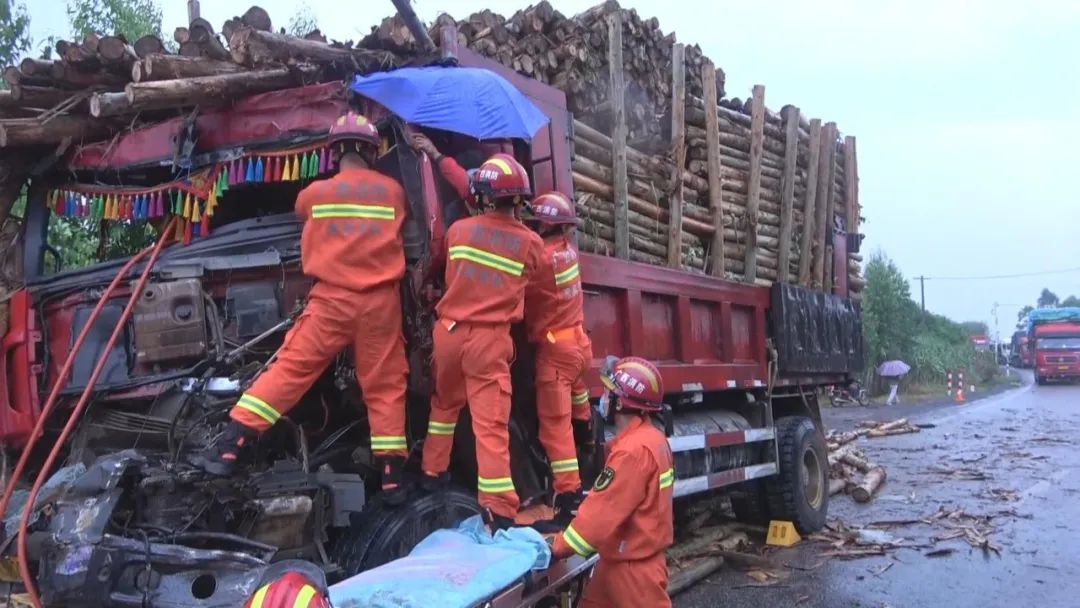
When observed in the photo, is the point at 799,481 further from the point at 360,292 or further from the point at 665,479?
the point at 360,292

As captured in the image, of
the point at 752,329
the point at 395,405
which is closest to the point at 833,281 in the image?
the point at 752,329

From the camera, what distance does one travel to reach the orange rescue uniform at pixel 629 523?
3.68 m

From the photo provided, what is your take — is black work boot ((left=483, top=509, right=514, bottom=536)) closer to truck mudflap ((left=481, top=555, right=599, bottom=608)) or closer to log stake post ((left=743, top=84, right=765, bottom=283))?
truck mudflap ((left=481, top=555, right=599, bottom=608))

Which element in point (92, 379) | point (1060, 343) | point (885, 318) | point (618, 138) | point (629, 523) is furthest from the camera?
point (1060, 343)

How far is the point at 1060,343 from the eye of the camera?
119 ft

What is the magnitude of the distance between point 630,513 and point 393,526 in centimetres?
101

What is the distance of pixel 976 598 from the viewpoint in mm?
6078

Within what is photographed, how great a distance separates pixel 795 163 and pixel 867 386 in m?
22.6

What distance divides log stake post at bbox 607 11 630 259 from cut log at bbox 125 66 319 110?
2552 mm

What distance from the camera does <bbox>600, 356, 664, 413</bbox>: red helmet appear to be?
13.0 ft

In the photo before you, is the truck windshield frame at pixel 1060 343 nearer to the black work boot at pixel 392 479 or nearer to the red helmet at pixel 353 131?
the black work boot at pixel 392 479

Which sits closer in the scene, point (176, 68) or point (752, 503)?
point (176, 68)

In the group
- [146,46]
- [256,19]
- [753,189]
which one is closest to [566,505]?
[256,19]

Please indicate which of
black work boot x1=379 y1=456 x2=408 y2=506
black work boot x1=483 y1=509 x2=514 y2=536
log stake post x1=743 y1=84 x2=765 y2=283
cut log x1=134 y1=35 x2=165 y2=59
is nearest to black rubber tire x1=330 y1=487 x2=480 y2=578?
black work boot x1=379 y1=456 x2=408 y2=506
